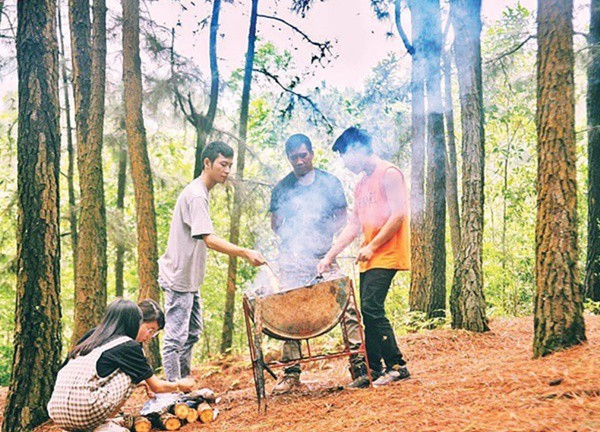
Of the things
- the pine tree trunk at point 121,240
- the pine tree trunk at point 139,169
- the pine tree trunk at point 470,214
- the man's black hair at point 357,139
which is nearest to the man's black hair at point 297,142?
the man's black hair at point 357,139

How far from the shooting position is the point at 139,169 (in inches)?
315

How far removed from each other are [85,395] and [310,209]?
2597 millimetres

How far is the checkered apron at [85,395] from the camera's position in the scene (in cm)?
354

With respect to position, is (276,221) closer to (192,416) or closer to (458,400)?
(192,416)

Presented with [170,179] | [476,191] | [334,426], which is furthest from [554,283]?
[170,179]

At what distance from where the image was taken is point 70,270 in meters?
20.7

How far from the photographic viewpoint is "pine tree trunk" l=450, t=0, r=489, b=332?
22.3ft

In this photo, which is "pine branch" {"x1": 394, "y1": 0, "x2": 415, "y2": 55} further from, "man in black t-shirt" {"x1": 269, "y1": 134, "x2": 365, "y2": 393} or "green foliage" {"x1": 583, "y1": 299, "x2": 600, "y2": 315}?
"green foliage" {"x1": 583, "y1": 299, "x2": 600, "y2": 315}

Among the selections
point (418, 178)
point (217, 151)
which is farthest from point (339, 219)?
point (418, 178)

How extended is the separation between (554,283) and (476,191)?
286 centimetres

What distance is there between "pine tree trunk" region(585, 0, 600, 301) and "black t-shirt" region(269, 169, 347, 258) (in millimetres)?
6875

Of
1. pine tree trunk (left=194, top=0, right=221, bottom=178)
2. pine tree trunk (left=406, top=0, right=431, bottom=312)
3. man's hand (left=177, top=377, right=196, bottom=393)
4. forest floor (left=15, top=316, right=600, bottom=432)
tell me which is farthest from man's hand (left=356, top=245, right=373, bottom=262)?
pine tree trunk (left=194, top=0, right=221, bottom=178)

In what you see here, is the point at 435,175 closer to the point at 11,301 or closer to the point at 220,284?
the point at 220,284

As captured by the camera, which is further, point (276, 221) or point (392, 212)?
point (276, 221)
